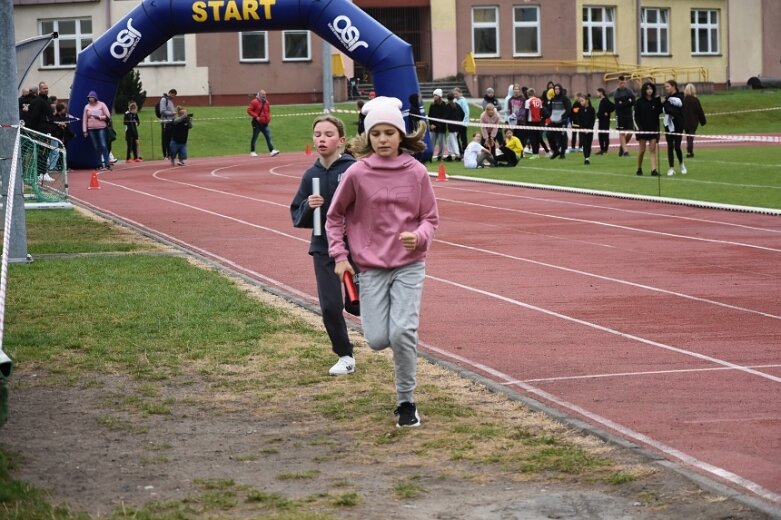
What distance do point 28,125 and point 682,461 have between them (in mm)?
25961

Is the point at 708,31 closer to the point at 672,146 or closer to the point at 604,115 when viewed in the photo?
the point at 604,115

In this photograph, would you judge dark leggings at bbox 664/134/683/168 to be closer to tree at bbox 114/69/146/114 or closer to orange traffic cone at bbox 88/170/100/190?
orange traffic cone at bbox 88/170/100/190

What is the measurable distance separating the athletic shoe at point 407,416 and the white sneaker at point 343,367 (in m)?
1.62

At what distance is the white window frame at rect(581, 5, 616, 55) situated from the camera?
6247 centimetres

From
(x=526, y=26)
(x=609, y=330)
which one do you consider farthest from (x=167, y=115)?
(x=609, y=330)

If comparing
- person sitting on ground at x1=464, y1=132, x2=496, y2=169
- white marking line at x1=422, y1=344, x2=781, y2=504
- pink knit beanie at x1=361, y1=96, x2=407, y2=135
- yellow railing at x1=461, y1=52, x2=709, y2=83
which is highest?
yellow railing at x1=461, y1=52, x2=709, y2=83

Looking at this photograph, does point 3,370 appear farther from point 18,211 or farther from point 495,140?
point 495,140

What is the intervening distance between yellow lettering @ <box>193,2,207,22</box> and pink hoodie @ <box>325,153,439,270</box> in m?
27.6

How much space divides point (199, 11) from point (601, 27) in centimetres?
3131

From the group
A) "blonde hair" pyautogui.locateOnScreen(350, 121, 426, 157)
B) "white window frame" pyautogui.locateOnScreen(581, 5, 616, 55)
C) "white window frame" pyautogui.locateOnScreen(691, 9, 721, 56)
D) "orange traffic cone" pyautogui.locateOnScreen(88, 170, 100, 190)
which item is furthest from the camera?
"white window frame" pyautogui.locateOnScreen(691, 9, 721, 56)

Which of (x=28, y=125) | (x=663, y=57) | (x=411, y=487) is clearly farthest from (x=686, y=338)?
(x=663, y=57)

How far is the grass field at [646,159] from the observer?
26422 millimetres

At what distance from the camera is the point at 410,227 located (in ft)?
26.5

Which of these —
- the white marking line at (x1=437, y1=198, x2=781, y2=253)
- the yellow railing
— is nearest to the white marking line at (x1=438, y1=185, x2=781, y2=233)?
the white marking line at (x1=437, y1=198, x2=781, y2=253)
